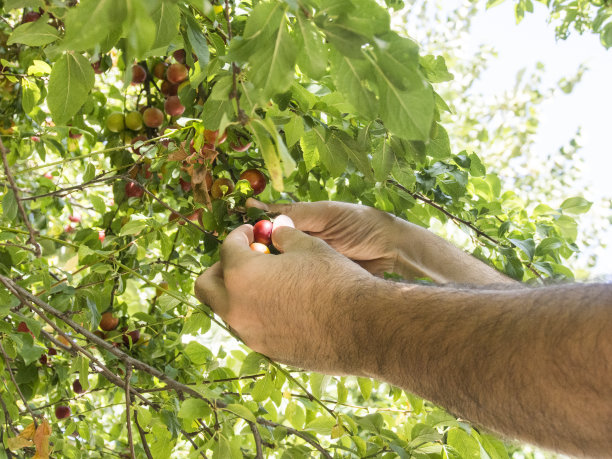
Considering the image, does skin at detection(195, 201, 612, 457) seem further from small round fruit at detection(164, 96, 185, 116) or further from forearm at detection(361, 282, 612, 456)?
small round fruit at detection(164, 96, 185, 116)

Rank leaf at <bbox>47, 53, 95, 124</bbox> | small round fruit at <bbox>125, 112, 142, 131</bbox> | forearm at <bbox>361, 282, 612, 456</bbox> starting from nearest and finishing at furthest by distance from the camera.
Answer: forearm at <bbox>361, 282, 612, 456</bbox>
leaf at <bbox>47, 53, 95, 124</bbox>
small round fruit at <bbox>125, 112, 142, 131</bbox>

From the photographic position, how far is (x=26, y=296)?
1396 millimetres

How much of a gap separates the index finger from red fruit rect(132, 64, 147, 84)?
103 cm

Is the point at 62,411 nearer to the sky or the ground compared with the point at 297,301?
nearer to the ground

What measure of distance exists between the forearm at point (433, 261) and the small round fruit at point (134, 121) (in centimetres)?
105

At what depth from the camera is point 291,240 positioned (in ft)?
4.42

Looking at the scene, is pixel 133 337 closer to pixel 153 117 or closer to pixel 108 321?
pixel 108 321

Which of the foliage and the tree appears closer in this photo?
the tree

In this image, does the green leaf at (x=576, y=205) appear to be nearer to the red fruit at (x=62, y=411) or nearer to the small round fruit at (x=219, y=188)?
the small round fruit at (x=219, y=188)

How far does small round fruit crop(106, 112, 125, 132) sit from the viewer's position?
7.05ft

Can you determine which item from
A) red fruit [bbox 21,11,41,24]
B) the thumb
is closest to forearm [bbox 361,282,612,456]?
the thumb

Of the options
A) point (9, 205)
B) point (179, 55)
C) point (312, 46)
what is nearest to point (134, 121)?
point (179, 55)

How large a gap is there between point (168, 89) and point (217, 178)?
0.63m

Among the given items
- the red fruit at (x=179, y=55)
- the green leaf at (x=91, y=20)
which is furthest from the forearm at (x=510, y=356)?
the red fruit at (x=179, y=55)
